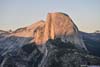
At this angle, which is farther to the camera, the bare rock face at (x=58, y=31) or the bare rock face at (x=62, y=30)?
the bare rock face at (x=58, y=31)

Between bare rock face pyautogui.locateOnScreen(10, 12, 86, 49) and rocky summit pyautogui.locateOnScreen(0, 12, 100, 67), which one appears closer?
rocky summit pyautogui.locateOnScreen(0, 12, 100, 67)

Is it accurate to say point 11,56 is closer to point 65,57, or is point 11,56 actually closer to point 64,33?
point 64,33

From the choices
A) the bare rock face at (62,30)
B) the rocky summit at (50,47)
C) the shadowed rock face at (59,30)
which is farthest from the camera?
the shadowed rock face at (59,30)

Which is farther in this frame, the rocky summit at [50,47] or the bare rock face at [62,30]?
the bare rock face at [62,30]

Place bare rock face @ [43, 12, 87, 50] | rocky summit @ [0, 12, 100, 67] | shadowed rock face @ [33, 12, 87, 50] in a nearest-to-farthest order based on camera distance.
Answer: rocky summit @ [0, 12, 100, 67] < bare rock face @ [43, 12, 87, 50] < shadowed rock face @ [33, 12, 87, 50]

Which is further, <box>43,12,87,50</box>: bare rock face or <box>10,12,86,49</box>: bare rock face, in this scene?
<box>10,12,86,49</box>: bare rock face

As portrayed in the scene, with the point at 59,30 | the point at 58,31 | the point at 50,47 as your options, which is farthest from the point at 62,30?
the point at 50,47

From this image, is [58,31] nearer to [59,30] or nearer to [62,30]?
[59,30]

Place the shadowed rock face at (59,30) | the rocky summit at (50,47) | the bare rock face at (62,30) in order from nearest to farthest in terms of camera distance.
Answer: the rocky summit at (50,47) < the bare rock face at (62,30) < the shadowed rock face at (59,30)

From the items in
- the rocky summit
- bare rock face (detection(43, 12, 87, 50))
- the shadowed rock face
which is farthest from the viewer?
the shadowed rock face
